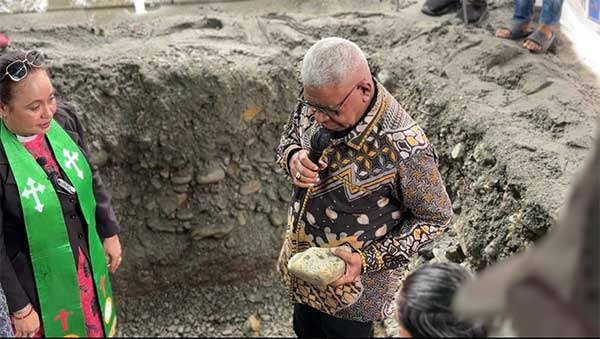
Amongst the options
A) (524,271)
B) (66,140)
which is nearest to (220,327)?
(66,140)

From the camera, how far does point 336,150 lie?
5.87 ft

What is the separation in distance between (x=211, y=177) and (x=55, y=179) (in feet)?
4.97

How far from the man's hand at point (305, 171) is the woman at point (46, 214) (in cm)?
88

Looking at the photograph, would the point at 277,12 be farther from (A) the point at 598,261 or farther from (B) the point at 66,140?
(A) the point at 598,261

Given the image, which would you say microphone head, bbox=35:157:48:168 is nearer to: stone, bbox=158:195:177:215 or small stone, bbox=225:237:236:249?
stone, bbox=158:195:177:215

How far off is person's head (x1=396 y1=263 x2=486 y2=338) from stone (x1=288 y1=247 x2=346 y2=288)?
63 centimetres

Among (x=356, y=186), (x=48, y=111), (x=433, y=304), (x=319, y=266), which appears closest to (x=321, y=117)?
(x=356, y=186)

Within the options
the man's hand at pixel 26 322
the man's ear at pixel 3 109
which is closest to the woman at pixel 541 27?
the man's ear at pixel 3 109

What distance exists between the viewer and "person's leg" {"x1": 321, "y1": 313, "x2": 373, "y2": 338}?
2.06 metres

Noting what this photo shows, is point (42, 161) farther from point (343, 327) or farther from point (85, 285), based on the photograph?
point (343, 327)

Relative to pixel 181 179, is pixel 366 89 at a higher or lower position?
higher

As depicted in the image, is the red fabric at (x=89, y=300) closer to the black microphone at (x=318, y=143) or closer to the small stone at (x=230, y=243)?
the black microphone at (x=318, y=143)

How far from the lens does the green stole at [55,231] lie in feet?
6.59

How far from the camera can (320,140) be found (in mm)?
1810
